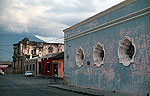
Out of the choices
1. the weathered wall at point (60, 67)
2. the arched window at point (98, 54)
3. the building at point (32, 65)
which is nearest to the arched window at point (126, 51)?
the arched window at point (98, 54)

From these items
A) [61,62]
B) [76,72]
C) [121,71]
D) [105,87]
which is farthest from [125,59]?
[61,62]

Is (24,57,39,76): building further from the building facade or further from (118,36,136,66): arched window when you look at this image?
(118,36,136,66): arched window

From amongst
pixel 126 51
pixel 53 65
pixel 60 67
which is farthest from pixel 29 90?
pixel 53 65

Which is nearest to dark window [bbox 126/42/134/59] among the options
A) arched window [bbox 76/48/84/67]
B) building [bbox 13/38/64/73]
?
arched window [bbox 76/48/84/67]

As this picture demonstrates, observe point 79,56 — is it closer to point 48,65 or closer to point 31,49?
point 48,65

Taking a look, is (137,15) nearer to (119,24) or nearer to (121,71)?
(119,24)

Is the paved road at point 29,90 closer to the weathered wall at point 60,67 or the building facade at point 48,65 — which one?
the building facade at point 48,65

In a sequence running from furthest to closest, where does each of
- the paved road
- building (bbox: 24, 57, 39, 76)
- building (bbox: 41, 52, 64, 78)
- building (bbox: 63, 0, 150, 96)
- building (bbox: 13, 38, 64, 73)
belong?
building (bbox: 13, 38, 64, 73) < building (bbox: 24, 57, 39, 76) < building (bbox: 41, 52, 64, 78) < the paved road < building (bbox: 63, 0, 150, 96)

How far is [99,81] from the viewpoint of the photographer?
14367 mm

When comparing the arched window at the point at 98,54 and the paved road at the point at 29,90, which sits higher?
the arched window at the point at 98,54

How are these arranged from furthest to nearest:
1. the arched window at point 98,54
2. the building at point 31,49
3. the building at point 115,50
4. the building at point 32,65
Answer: the building at point 31,49
the building at point 32,65
the arched window at point 98,54
the building at point 115,50

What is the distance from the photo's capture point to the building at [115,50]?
35.0ft

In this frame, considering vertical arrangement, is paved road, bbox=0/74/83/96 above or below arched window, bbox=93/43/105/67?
below

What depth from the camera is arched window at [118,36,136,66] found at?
Answer: 38.8 ft
